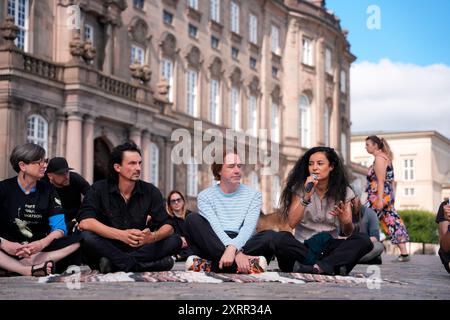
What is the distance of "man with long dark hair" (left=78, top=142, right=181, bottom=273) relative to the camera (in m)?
8.57

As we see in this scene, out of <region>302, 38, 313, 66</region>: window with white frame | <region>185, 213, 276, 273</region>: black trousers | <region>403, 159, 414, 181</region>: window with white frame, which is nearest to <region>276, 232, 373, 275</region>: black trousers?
<region>185, 213, 276, 273</region>: black trousers

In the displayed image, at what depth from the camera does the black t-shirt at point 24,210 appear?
8.82m

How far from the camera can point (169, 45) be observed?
35.6 metres

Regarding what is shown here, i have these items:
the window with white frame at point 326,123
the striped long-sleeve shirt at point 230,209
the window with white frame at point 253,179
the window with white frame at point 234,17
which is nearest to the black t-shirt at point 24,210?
the striped long-sleeve shirt at point 230,209

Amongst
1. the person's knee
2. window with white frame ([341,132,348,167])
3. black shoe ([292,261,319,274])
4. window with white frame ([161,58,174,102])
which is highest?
window with white frame ([161,58,174,102])

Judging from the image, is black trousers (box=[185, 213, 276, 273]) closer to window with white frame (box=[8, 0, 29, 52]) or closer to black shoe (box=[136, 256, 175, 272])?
black shoe (box=[136, 256, 175, 272])

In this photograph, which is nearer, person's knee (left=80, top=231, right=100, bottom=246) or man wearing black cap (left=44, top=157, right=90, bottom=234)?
person's knee (left=80, top=231, right=100, bottom=246)

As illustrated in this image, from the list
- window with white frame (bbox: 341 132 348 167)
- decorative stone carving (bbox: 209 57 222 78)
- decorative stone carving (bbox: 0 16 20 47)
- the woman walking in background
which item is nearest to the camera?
the woman walking in background

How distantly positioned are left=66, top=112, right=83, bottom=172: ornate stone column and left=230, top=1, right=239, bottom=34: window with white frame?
18.9m

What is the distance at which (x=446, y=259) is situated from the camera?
31.8 ft

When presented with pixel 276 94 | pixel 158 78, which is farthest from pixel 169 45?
pixel 276 94

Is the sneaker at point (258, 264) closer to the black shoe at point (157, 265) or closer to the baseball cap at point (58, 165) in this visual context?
the black shoe at point (157, 265)
